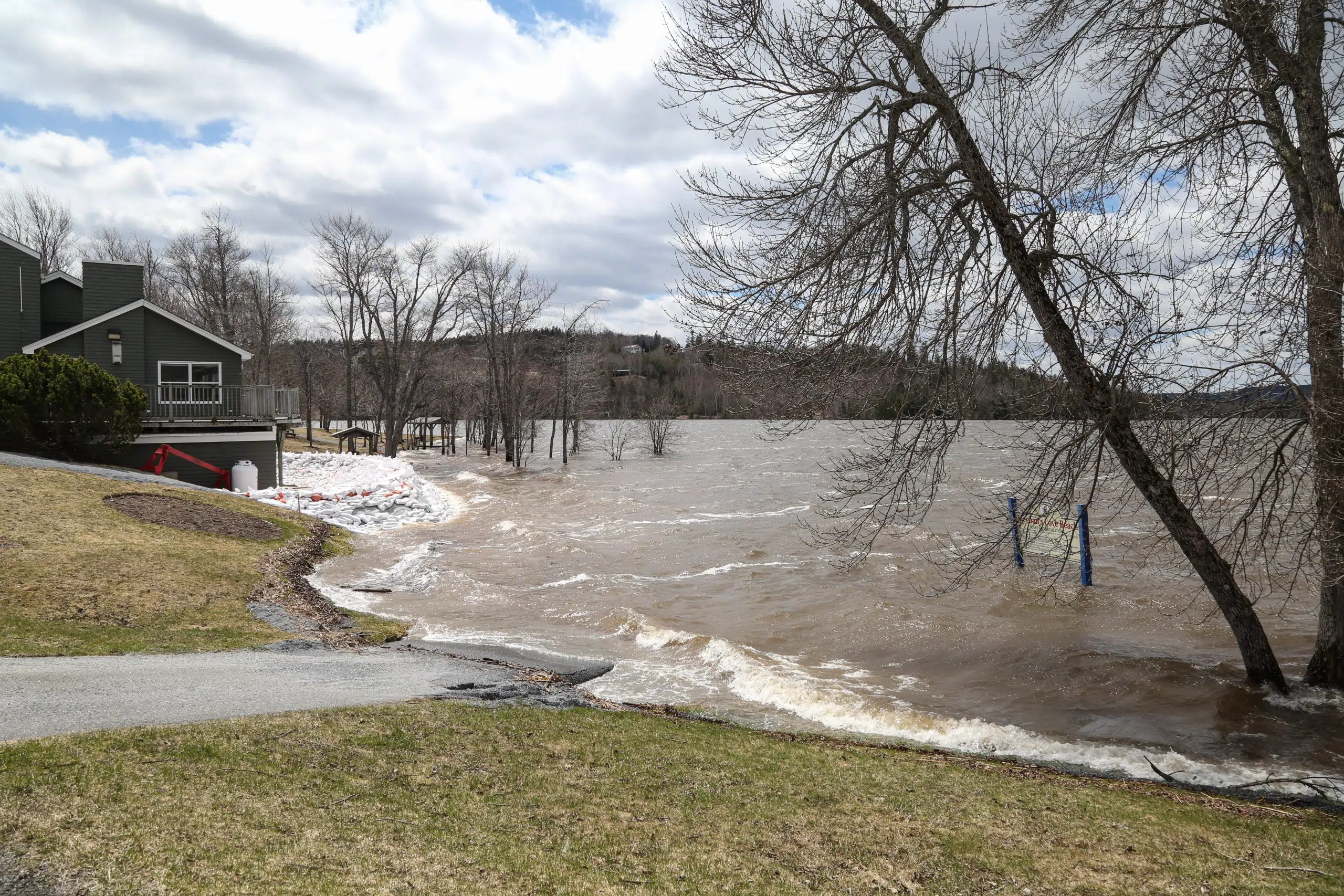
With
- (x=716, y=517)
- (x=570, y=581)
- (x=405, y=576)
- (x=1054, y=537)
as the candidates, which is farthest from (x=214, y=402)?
(x=1054, y=537)

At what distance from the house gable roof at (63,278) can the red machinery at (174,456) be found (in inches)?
283

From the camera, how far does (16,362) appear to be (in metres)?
21.7

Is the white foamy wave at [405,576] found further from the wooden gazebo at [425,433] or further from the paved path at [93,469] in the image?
the wooden gazebo at [425,433]

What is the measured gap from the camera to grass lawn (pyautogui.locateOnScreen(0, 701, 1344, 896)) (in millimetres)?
4402

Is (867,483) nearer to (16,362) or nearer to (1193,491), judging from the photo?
(1193,491)

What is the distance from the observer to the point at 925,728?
374 inches

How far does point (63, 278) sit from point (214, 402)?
7.02 metres

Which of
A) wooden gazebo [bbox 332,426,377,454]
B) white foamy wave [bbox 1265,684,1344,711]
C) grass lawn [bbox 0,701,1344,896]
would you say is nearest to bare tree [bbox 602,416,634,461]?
wooden gazebo [bbox 332,426,377,454]

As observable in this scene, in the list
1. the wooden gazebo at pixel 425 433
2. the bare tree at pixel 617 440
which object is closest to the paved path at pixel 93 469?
the bare tree at pixel 617 440

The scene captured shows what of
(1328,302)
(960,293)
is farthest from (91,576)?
(1328,302)

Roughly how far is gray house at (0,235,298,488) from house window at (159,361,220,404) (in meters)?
0.03

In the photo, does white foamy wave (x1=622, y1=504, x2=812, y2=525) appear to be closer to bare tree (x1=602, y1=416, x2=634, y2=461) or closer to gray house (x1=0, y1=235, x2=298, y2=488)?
gray house (x1=0, y1=235, x2=298, y2=488)

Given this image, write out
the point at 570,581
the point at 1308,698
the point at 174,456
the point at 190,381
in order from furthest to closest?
1. the point at 190,381
2. the point at 174,456
3. the point at 570,581
4. the point at 1308,698

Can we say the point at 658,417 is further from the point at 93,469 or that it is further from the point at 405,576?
the point at 405,576
